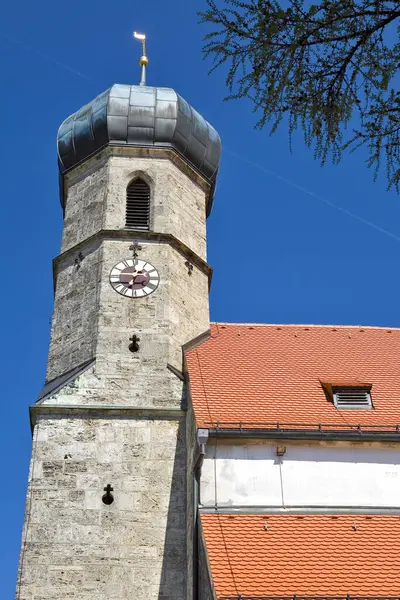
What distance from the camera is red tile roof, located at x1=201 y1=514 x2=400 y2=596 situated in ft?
28.3

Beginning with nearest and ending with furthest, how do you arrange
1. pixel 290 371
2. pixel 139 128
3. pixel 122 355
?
pixel 290 371
pixel 122 355
pixel 139 128

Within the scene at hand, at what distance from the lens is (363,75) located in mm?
4055

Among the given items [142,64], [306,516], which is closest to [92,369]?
[306,516]

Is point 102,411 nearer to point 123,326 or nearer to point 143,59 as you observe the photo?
point 123,326

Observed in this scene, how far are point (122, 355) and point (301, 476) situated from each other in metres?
3.97

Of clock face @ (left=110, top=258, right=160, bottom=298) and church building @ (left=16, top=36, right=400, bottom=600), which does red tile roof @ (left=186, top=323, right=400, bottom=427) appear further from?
clock face @ (left=110, top=258, right=160, bottom=298)

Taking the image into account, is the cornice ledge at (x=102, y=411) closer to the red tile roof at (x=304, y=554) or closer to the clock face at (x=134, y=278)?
the clock face at (x=134, y=278)

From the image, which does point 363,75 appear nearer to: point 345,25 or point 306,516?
point 345,25

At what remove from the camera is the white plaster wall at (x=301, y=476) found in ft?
35.1

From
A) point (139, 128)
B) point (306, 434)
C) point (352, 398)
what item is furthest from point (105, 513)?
point (139, 128)

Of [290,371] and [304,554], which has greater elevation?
[290,371]

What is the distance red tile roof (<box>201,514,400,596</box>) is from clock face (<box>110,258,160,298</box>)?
5.21 m

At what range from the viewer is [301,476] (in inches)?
432

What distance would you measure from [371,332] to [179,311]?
362cm
